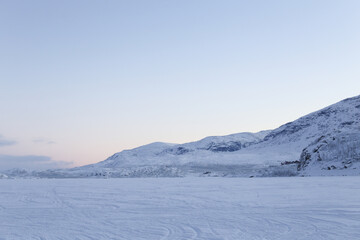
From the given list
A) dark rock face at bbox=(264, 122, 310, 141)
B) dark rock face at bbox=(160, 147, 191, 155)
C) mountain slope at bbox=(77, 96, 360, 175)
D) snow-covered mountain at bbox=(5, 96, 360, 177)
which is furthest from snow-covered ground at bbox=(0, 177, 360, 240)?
dark rock face at bbox=(160, 147, 191, 155)

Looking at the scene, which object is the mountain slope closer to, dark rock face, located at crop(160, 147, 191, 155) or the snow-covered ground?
the snow-covered ground

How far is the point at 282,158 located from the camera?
72.5 meters

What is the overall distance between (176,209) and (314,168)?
26.7 metres

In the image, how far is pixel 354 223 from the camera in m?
5.98

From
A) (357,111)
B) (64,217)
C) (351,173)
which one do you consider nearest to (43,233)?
(64,217)

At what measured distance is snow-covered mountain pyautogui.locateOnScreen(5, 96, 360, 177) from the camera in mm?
32125

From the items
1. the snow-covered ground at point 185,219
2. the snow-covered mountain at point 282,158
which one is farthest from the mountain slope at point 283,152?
the snow-covered ground at point 185,219

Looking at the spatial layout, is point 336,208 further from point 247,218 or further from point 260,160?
point 260,160

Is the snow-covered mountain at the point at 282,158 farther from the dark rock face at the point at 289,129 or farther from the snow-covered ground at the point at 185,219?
the snow-covered ground at the point at 185,219

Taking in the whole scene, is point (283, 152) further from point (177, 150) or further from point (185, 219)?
point (177, 150)

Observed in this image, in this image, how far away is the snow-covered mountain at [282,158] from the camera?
3212 centimetres

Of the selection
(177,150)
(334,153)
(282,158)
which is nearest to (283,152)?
(282,158)

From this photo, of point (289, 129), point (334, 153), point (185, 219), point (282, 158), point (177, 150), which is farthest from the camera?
point (177, 150)

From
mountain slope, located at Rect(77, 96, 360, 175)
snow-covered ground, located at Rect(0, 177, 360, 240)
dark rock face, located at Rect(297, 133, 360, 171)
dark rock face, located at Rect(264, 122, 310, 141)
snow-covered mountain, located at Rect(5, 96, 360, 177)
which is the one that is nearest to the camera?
snow-covered ground, located at Rect(0, 177, 360, 240)
